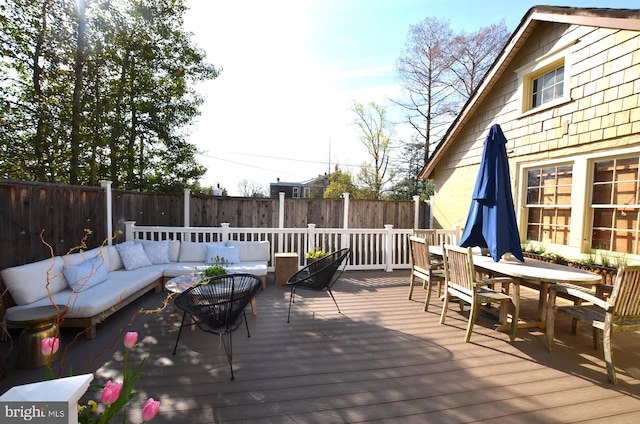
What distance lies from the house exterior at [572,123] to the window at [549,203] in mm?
16

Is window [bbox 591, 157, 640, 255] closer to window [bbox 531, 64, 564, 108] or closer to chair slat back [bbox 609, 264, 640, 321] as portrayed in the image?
window [bbox 531, 64, 564, 108]

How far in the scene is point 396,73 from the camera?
1215 centimetres

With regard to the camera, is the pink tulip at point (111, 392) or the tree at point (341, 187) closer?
the pink tulip at point (111, 392)

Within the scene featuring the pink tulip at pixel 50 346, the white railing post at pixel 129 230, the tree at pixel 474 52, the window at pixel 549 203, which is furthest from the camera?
the tree at pixel 474 52

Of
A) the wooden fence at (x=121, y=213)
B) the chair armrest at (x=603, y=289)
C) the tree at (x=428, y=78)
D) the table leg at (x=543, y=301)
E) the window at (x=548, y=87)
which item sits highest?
the tree at (x=428, y=78)

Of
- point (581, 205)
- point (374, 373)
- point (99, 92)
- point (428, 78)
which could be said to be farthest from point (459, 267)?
point (428, 78)

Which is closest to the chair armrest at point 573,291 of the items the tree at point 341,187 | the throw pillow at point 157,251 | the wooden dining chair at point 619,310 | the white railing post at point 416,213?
the wooden dining chair at point 619,310

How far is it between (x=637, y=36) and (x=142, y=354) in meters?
6.50

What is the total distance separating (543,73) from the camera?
494 centimetres

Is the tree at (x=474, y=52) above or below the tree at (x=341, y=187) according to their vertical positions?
above

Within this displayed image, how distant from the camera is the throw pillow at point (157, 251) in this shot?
465 centimetres

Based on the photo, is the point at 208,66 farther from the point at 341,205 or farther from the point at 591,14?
the point at 591,14

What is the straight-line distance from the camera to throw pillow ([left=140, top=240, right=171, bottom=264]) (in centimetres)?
465

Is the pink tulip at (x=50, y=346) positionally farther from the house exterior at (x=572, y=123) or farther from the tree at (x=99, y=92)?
the tree at (x=99, y=92)
